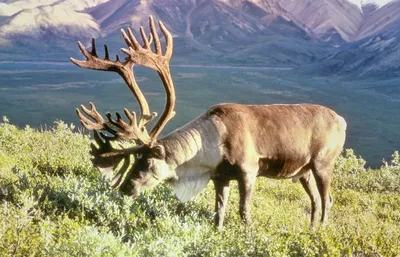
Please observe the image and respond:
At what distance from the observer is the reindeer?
7219 mm

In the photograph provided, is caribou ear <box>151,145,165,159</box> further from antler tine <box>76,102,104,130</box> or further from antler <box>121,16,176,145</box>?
antler tine <box>76,102,104,130</box>

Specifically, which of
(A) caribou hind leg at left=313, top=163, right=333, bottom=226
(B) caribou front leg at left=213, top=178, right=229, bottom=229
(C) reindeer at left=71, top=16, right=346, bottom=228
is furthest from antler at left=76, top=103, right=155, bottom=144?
(A) caribou hind leg at left=313, top=163, right=333, bottom=226

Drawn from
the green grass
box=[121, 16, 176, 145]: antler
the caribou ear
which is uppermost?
box=[121, 16, 176, 145]: antler

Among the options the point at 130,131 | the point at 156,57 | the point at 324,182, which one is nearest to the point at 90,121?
the point at 130,131

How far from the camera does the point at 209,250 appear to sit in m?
5.83

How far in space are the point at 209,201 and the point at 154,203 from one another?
1.51 m

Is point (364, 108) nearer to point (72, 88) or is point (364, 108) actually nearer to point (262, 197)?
point (72, 88)

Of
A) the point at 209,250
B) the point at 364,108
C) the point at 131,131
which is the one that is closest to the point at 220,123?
the point at 131,131

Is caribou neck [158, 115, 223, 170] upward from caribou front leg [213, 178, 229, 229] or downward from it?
upward

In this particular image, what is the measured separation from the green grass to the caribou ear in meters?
0.85

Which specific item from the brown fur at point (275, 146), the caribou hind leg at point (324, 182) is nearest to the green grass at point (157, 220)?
the caribou hind leg at point (324, 182)

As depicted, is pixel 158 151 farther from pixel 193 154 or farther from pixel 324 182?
pixel 324 182

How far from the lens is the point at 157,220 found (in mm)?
6539

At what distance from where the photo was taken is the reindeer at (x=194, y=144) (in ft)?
23.7
